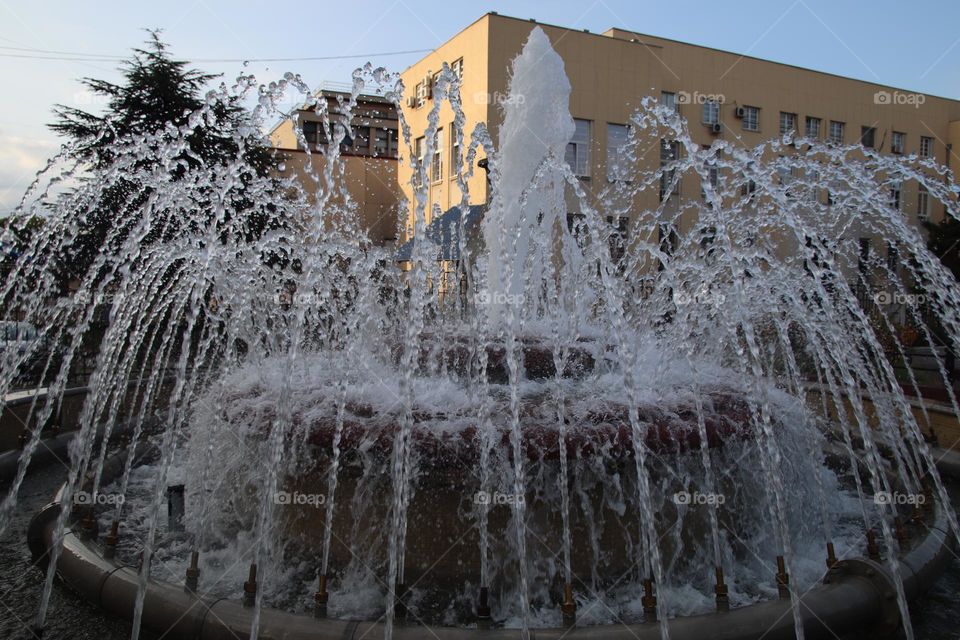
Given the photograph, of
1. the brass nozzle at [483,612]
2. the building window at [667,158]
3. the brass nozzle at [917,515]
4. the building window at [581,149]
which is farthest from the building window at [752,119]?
the brass nozzle at [483,612]

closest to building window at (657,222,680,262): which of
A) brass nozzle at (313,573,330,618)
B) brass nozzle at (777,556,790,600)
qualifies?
brass nozzle at (777,556,790,600)

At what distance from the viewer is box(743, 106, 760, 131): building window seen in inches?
1170

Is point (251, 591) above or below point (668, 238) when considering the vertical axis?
below

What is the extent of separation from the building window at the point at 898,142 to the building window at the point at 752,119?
Result: 34.3ft

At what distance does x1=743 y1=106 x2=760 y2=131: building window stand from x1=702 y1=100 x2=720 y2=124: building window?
1651 millimetres

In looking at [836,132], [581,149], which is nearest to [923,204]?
[836,132]

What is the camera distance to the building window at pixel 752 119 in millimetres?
29708

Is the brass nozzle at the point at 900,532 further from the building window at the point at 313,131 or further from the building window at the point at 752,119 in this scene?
the building window at the point at 313,131

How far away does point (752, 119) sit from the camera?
30.0 metres

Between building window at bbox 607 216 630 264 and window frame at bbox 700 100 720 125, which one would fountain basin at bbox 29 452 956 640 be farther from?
window frame at bbox 700 100 720 125

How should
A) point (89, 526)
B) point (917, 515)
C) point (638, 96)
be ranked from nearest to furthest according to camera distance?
point (89, 526) < point (917, 515) < point (638, 96)

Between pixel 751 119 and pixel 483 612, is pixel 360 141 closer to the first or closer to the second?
pixel 751 119

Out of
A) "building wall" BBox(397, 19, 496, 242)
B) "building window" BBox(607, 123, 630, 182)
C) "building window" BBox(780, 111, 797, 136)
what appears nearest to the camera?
"building wall" BBox(397, 19, 496, 242)

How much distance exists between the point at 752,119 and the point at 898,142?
11.4m
